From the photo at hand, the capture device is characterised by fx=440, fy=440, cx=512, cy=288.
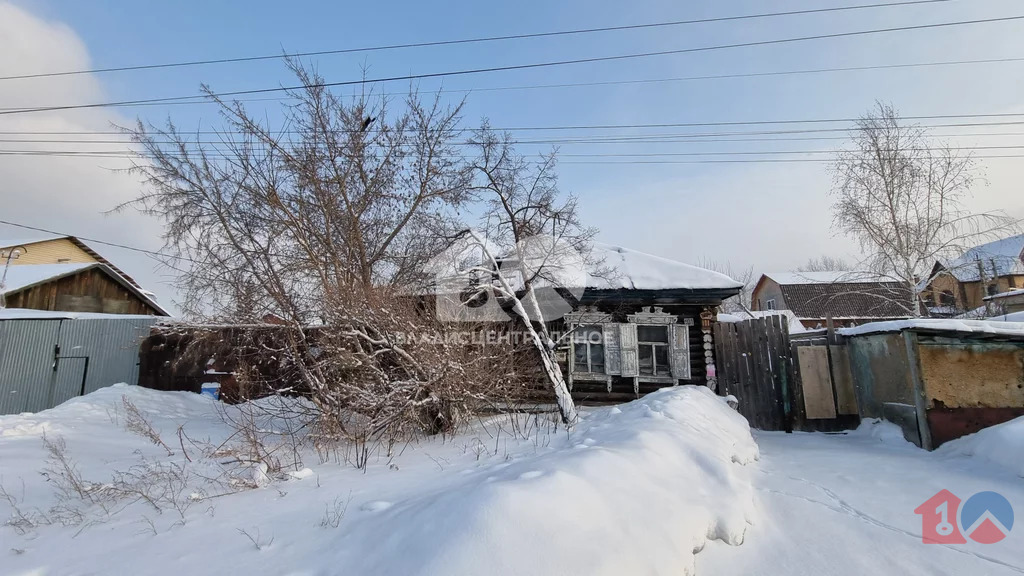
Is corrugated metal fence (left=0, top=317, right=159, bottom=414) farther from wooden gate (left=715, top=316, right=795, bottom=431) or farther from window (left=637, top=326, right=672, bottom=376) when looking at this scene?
wooden gate (left=715, top=316, right=795, bottom=431)

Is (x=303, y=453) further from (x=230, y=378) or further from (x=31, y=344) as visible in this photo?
(x=31, y=344)

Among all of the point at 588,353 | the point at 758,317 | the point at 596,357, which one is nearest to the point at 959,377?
the point at 758,317

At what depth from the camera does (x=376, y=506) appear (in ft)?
9.77

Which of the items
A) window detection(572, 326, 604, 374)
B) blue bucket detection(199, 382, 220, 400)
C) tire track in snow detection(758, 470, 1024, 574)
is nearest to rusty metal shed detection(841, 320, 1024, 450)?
tire track in snow detection(758, 470, 1024, 574)

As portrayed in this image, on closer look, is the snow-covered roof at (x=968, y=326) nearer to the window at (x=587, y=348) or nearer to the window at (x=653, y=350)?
the window at (x=653, y=350)

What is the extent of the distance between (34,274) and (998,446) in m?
24.7

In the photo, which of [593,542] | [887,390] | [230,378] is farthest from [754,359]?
[230,378]

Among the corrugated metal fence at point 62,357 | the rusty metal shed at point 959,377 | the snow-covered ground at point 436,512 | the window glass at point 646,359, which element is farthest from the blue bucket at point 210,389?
the rusty metal shed at point 959,377

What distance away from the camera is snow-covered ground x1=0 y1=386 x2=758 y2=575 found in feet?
6.44

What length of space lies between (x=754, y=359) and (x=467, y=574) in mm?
8471

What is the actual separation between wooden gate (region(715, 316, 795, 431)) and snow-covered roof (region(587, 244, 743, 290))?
49.2 inches

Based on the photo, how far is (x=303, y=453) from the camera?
5703 mm

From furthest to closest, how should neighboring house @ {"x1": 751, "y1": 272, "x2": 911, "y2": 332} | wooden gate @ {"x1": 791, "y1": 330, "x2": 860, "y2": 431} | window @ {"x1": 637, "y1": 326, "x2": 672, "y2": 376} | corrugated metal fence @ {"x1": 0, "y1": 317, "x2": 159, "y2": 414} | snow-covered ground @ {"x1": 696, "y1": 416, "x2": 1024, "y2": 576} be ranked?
1. neighboring house @ {"x1": 751, "y1": 272, "x2": 911, "y2": 332}
2. corrugated metal fence @ {"x1": 0, "y1": 317, "x2": 159, "y2": 414}
3. window @ {"x1": 637, "y1": 326, "x2": 672, "y2": 376}
4. wooden gate @ {"x1": 791, "y1": 330, "x2": 860, "y2": 431}
5. snow-covered ground @ {"x1": 696, "y1": 416, "x2": 1024, "y2": 576}

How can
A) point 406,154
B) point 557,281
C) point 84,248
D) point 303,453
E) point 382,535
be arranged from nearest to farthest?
point 382,535 < point 303,453 < point 557,281 < point 406,154 < point 84,248
